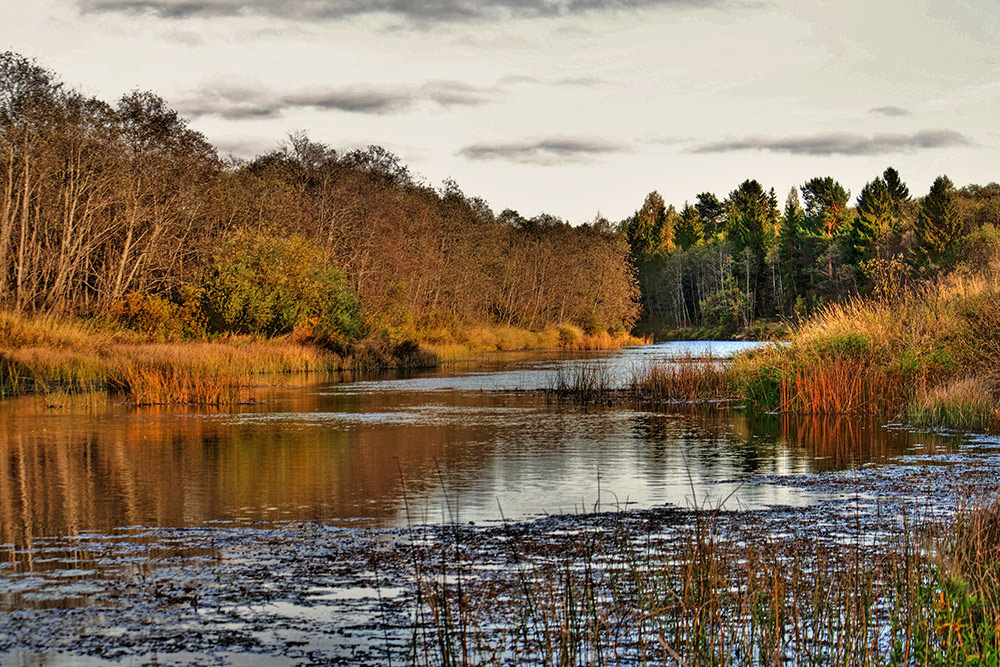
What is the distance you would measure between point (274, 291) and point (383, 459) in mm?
27523

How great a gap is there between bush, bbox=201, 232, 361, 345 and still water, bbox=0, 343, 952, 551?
14.6 meters

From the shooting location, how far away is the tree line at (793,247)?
75938mm

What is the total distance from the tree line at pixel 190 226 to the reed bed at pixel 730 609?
35.3m

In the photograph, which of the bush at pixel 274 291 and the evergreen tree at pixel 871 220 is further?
the evergreen tree at pixel 871 220

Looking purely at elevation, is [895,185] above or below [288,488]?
above

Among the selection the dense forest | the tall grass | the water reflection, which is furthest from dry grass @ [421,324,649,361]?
the water reflection

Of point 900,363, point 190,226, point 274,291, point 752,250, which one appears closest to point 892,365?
point 900,363

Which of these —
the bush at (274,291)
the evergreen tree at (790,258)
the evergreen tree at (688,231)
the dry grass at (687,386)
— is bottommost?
the dry grass at (687,386)

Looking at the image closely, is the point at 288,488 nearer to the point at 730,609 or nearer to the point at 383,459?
the point at 383,459

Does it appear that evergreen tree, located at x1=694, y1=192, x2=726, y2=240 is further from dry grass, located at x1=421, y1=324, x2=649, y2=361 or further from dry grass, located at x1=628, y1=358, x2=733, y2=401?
dry grass, located at x1=628, y1=358, x2=733, y2=401

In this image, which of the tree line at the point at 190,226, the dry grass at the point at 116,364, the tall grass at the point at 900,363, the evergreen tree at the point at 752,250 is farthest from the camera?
the evergreen tree at the point at 752,250

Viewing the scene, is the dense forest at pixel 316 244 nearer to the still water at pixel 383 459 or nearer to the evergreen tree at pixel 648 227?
the still water at pixel 383 459

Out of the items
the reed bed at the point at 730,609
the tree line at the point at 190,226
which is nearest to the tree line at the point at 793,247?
the tree line at the point at 190,226

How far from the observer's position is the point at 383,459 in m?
16.5
